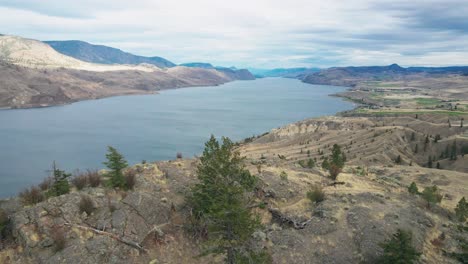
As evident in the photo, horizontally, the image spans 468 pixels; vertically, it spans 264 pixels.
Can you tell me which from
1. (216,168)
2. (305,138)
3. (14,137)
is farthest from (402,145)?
(14,137)

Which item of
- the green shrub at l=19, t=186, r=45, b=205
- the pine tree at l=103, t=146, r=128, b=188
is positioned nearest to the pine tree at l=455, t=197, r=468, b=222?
the pine tree at l=103, t=146, r=128, b=188

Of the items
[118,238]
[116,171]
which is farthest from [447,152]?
[118,238]

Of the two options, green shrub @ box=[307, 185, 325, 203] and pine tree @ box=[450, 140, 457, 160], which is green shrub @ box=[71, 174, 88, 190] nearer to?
green shrub @ box=[307, 185, 325, 203]

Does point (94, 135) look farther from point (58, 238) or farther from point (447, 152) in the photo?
point (58, 238)

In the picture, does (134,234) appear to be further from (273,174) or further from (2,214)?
(273,174)

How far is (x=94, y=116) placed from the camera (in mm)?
184375

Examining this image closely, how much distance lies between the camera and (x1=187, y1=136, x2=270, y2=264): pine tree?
17.8m

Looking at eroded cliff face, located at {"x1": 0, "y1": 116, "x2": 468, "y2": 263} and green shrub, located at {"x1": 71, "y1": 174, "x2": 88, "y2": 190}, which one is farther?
green shrub, located at {"x1": 71, "y1": 174, "x2": 88, "y2": 190}

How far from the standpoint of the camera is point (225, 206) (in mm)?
17750

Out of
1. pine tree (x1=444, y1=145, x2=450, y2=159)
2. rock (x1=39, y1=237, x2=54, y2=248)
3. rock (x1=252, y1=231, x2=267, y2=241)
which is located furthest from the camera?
pine tree (x1=444, y1=145, x2=450, y2=159)

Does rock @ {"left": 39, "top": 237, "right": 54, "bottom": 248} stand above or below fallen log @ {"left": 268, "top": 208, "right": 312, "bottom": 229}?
above

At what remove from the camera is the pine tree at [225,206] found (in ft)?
58.4

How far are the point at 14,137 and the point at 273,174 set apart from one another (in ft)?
414

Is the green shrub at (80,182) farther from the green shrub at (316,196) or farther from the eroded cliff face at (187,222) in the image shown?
the green shrub at (316,196)
